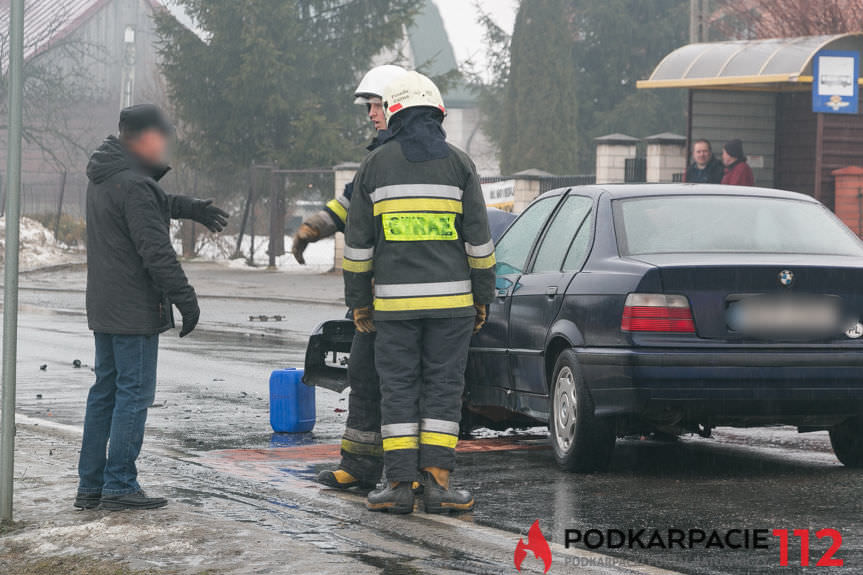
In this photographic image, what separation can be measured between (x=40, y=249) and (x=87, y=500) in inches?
1113

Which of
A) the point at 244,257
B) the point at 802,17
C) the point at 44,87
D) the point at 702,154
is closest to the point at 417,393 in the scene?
the point at 702,154

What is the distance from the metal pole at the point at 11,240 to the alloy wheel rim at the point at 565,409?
107 inches

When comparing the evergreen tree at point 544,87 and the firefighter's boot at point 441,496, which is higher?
the evergreen tree at point 544,87

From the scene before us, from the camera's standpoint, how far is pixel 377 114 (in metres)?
7.52

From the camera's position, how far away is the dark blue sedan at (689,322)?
7.04 m

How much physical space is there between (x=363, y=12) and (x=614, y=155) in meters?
13.3

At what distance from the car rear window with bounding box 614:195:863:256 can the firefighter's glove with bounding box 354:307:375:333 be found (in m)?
1.45

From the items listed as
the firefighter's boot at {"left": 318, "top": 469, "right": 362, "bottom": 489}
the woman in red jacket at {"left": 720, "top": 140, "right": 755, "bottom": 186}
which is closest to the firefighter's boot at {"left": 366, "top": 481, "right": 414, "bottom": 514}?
the firefighter's boot at {"left": 318, "top": 469, "right": 362, "bottom": 489}

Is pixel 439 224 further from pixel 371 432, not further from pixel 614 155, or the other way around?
pixel 614 155

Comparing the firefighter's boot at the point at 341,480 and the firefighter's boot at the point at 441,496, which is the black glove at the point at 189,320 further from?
the firefighter's boot at the point at 441,496

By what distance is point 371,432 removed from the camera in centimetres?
718

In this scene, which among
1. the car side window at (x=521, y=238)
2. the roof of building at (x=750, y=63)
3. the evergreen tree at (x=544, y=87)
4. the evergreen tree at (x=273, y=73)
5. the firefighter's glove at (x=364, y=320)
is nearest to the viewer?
the firefighter's glove at (x=364, y=320)

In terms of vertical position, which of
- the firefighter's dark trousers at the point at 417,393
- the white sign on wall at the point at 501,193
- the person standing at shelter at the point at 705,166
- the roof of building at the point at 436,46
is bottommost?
the firefighter's dark trousers at the point at 417,393

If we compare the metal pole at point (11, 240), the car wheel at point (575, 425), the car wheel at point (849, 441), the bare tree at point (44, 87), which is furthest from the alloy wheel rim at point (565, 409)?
the bare tree at point (44, 87)
